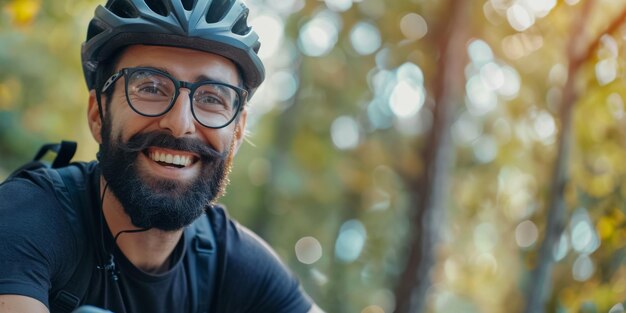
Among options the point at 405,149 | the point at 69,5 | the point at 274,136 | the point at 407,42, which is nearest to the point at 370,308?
the point at 274,136

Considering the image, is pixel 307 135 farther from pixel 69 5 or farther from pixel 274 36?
pixel 69 5

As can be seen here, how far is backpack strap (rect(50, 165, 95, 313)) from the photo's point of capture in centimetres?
334

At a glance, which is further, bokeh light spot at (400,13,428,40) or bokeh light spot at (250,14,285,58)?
bokeh light spot at (250,14,285,58)

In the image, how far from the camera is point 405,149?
13.2 meters

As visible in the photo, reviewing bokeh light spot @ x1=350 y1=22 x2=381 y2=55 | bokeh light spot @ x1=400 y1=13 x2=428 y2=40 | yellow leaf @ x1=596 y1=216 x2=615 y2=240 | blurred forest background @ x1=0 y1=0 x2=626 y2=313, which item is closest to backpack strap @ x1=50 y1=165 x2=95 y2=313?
blurred forest background @ x1=0 y1=0 x2=626 y2=313

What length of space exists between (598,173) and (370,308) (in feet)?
43.1

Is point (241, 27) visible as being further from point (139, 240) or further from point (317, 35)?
point (317, 35)

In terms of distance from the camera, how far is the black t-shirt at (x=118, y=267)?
10.5 ft

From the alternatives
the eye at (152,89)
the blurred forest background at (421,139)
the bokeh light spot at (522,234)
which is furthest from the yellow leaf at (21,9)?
the bokeh light spot at (522,234)

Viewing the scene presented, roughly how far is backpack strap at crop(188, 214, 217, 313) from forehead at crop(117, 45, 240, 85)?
71cm

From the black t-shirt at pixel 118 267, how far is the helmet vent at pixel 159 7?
0.68 metres

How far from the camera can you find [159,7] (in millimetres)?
3764

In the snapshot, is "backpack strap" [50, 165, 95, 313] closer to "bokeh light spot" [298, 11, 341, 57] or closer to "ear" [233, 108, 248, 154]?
"ear" [233, 108, 248, 154]

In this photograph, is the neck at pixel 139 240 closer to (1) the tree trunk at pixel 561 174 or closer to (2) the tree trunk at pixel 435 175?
(1) the tree trunk at pixel 561 174
